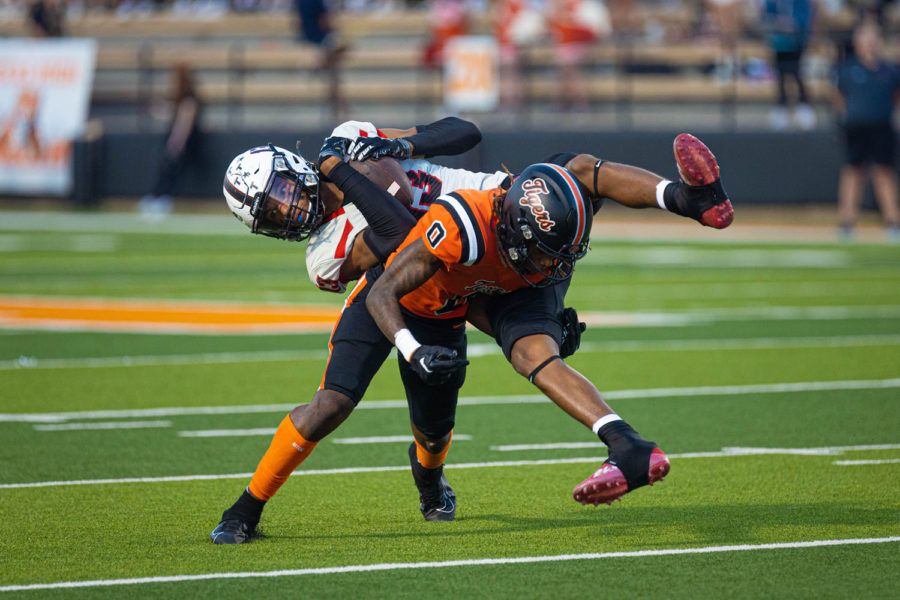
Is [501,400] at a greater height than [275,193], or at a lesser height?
lesser

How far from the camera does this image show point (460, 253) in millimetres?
4836

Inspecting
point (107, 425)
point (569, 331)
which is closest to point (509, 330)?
point (569, 331)

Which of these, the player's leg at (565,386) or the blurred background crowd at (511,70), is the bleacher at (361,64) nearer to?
the blurred background crowd at (511,70)

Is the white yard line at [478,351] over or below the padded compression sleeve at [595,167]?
below

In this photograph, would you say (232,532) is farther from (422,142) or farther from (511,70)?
(511,70)

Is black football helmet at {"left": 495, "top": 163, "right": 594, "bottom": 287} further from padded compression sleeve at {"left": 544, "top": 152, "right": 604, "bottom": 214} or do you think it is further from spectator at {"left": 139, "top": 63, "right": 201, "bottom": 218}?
spectator at {"left": 139, "top": 63, "right": 201, "bottom": 218}

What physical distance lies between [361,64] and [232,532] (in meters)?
20.7

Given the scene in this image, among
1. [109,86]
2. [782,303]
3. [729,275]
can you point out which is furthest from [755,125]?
[109,86]

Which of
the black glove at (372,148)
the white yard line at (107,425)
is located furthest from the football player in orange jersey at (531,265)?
the white yard line at (107,425)

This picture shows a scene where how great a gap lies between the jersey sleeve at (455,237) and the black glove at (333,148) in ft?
2.04

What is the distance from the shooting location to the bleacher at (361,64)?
22.6 m

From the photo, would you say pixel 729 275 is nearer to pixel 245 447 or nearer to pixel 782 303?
pixel 782 303

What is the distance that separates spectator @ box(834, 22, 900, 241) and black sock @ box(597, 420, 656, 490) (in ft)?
46.9

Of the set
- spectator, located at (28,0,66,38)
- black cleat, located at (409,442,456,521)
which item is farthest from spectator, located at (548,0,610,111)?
black cleat, located at (409,442,456,521)
